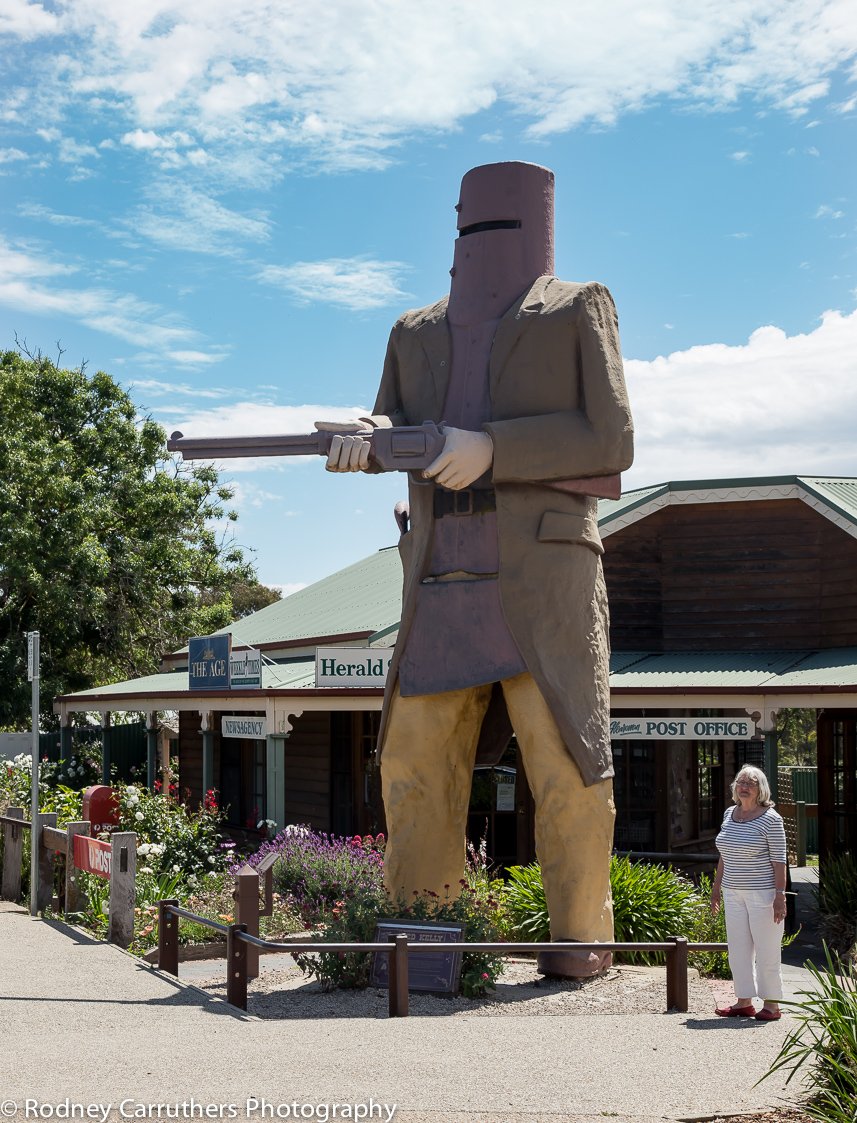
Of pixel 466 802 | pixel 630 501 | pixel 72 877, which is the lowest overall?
pixel 72 877

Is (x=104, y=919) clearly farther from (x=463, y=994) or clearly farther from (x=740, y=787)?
(x=740, y=787)

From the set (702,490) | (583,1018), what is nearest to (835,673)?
(702,490)

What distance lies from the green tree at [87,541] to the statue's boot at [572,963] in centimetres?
1671

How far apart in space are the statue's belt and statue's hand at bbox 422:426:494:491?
39 cm

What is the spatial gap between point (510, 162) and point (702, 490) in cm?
691

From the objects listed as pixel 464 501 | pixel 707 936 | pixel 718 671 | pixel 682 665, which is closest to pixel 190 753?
pixel 682 665

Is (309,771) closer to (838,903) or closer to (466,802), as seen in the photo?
(838,903)

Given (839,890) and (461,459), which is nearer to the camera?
(461,459)

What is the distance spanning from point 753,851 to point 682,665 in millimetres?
6837

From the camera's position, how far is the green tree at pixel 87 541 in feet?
71.0

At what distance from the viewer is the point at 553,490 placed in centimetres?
649

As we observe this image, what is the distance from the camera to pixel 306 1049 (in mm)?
5008

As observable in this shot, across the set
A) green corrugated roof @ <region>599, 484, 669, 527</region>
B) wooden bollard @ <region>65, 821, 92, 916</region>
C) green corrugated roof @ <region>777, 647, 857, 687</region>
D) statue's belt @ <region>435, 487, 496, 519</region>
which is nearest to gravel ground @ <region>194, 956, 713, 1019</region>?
statue's belt @ <region>435, 487, 496, 519</region>

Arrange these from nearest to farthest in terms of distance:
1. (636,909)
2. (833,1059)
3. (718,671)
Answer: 1. (833,1059)
2. (636,909)
3. (718,671)
